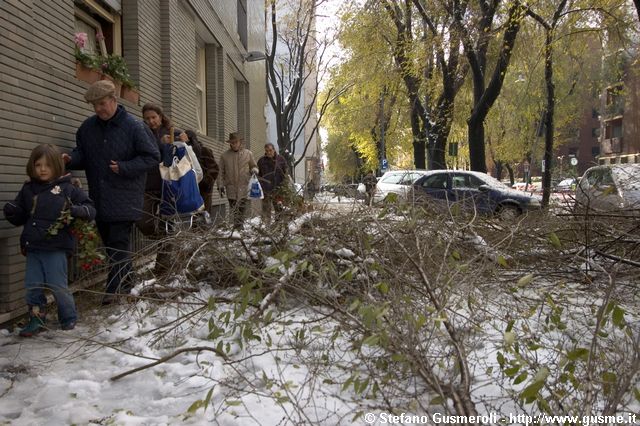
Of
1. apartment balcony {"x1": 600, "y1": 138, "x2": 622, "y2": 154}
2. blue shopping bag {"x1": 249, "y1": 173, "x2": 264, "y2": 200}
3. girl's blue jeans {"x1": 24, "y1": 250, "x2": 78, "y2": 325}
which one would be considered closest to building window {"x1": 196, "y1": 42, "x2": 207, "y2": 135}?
blue shopping bag {"x1": 249, "y1": 173, "x2": 264, "y2": 200}

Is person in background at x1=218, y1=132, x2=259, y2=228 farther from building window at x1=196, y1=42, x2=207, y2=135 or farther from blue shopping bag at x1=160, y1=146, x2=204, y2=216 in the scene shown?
building window at x1=196, y1=42, x2=207, y2=135

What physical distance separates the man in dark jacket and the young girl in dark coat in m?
0.39

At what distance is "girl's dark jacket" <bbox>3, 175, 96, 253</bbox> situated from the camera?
3.60m

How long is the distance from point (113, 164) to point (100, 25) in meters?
3.13

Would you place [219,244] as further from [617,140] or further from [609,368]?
[617,140]

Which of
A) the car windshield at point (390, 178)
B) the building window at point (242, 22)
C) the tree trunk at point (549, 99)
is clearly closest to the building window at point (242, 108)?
the building window at point (242, 22)

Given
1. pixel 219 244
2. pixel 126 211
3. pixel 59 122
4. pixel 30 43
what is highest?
pixel 30 43

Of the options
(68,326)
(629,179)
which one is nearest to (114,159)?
(68,326)

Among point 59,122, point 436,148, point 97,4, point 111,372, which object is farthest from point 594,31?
point 111,372

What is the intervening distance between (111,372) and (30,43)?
2.84 meters

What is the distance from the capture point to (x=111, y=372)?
3004 mm

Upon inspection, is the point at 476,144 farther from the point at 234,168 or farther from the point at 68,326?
the point at 68,326

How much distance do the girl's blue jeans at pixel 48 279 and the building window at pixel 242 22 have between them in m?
12.0

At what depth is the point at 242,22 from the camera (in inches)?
589
